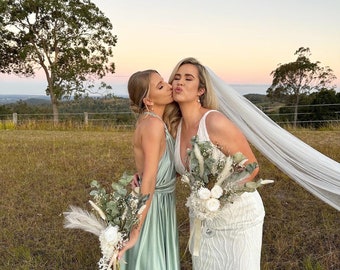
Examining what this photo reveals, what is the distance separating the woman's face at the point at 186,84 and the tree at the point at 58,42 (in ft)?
92.1

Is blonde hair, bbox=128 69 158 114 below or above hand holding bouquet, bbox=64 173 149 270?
above

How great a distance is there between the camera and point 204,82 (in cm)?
311

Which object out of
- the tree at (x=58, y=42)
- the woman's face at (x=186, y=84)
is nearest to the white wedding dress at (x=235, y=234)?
the woman's face at (x=186, y=84)

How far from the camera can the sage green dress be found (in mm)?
3309

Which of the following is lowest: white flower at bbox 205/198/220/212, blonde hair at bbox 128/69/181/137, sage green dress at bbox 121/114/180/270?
sage green dress at bbox 121/114/180/270

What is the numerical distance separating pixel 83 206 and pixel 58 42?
88.6ft

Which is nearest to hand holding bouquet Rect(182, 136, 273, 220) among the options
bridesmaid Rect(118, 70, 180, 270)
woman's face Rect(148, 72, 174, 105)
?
bridesmaid Rect(118, 70, 180, 270)

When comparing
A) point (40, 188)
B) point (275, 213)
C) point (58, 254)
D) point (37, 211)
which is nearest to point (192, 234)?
point (58, 254)

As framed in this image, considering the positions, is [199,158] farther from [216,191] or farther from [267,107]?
[267,107]

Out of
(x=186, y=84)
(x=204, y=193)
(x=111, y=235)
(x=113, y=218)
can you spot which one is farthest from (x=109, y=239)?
(x=186, y=84)

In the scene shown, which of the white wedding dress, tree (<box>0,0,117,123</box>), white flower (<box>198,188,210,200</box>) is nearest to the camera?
white flower (<box>198,188,210,200</box>)

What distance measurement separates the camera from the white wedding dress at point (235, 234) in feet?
9.40

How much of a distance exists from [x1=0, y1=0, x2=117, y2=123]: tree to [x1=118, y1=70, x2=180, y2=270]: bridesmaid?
27.9m

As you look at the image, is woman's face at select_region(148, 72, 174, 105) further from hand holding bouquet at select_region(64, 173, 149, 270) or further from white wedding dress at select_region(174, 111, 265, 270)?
hand holding bouquet at select_region(64, 173, 149, 270)
